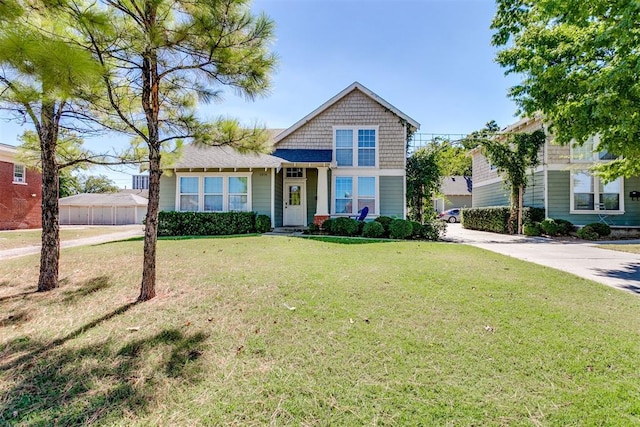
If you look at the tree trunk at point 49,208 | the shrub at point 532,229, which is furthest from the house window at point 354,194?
the tree trunk at point 49,208

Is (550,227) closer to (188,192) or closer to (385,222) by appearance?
(385,222)

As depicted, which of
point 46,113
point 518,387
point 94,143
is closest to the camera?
point 518,387

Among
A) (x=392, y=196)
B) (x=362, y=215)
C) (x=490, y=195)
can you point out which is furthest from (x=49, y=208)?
(x=490, y=195)

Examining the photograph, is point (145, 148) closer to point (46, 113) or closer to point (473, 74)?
point (46, 113)

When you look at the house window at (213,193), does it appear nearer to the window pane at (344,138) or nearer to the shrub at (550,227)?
the window pane at (344,138)

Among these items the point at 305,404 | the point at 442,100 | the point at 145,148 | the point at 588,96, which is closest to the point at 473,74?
the point at 442,100

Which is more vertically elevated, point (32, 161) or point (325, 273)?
point (32, 161)

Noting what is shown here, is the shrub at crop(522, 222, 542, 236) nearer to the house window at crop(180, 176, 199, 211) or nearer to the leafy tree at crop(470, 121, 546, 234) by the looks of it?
the leafy tree at crop(470, 121, 546, 234)

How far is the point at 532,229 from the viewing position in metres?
15.1

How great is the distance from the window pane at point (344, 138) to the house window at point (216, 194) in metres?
4.94

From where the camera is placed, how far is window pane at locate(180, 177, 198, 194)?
556 inches

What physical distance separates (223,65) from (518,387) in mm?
5179

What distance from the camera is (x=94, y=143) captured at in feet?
18.6

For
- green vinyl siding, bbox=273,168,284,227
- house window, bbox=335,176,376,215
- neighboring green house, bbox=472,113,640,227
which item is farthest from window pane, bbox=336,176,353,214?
neighboring green house, bbox=472,113,640,227
